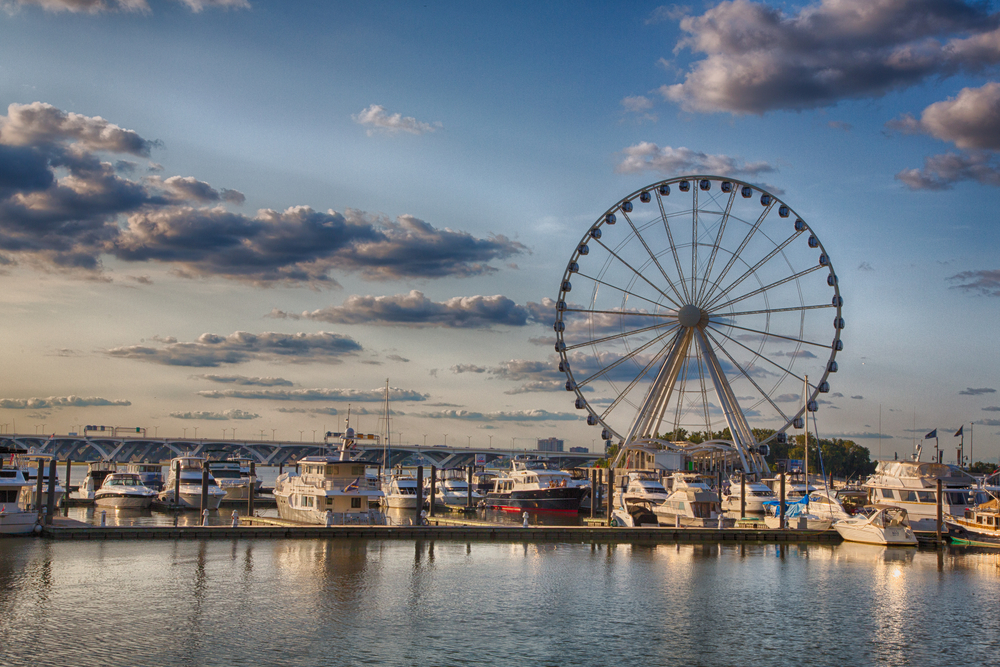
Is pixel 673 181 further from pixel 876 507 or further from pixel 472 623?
pixel 472 623

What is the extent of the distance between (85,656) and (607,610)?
20.1m

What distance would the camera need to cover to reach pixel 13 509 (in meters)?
55.3

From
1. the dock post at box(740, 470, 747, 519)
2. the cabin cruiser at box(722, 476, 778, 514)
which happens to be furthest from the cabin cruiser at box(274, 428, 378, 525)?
the cabin cruiser at box(722, 476, 778, 514)

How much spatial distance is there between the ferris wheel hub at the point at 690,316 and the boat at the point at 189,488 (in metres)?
46.0

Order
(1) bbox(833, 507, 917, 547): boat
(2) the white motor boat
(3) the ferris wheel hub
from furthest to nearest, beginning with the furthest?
(3) the ferris wheel hub
(1) bbox(833, 507, 917, 547): boat
(2) the white motor boat

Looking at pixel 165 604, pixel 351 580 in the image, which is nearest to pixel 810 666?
pixel 351 580

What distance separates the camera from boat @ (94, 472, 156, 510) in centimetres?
8862

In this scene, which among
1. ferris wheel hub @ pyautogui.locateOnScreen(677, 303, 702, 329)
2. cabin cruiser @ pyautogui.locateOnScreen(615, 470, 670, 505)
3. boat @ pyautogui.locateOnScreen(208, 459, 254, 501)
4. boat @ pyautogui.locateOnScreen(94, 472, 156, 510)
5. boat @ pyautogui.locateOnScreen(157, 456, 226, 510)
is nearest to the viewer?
cabin cruiser @ pyautogui.locateOnScreen(615, 470, 670, 505)

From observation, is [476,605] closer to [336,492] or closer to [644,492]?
[336,492]

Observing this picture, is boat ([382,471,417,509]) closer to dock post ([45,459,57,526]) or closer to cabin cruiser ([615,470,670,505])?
cabin cruiser ([615,470,670,505])

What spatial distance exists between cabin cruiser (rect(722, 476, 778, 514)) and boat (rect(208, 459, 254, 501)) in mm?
48482

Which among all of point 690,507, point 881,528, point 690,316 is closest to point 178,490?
point 690,507

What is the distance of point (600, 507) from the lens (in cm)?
9031

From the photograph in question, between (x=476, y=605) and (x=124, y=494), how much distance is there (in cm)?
5982
